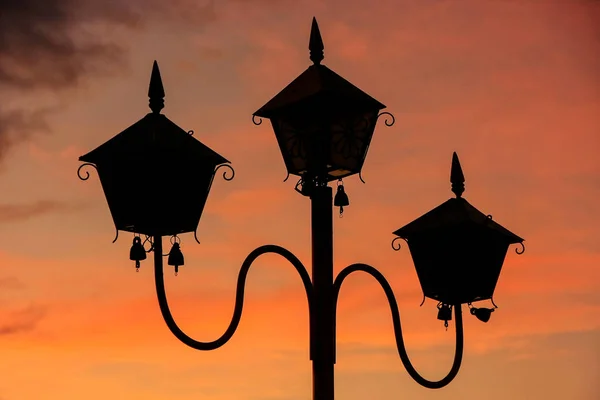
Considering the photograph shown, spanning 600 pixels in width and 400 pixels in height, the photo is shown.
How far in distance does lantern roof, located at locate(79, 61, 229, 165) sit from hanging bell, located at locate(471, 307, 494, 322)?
9.59 feet

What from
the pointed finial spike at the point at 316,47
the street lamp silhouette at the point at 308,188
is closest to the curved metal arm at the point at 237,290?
the street lamp silhouette at the point at 308,188

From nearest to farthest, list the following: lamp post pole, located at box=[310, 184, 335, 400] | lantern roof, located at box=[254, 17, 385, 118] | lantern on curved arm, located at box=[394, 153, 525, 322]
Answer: lamp post pole, located at box=[310, 184, 335, 400], lantern roof, located at box=[254, 17, 385, 118], lantern on curved arm, located at box=[394, 153, 525, 322]

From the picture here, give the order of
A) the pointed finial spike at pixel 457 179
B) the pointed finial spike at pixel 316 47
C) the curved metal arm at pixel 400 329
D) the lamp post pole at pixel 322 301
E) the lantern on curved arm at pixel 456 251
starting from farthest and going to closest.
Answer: the pointed finial spike at pixel 457 179
the lantern on curved arm at pixel 456 251
the pointed finial spike at pixel 316 47
the curved metal arm at pixel 400 329
the lamp post pole at pixel 322 301

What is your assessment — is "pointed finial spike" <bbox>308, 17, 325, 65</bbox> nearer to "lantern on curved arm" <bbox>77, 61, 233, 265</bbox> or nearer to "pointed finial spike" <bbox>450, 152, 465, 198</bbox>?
"lantern on curved arm" <bbox>77, 61, 233, 265</bbox>

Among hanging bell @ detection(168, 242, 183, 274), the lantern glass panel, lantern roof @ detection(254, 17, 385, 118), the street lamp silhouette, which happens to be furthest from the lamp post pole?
the lantern glass panel

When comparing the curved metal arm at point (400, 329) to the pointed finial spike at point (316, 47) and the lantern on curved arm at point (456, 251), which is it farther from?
the pointed finial spike at point (316, 47)

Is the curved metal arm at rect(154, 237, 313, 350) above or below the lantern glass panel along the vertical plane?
below

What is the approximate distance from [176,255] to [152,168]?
731 millimetres

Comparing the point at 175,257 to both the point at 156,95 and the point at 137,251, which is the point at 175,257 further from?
the point at 156,95

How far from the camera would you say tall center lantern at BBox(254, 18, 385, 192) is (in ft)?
23.1

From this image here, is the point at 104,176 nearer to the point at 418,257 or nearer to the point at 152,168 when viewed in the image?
the point at 152,168

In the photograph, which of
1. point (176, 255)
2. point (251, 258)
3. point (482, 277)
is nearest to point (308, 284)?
point (251, 258)

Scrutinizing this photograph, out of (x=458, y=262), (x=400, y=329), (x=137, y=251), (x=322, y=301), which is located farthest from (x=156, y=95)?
(x=458, y=262)

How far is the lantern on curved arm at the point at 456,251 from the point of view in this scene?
8086 millimetres
